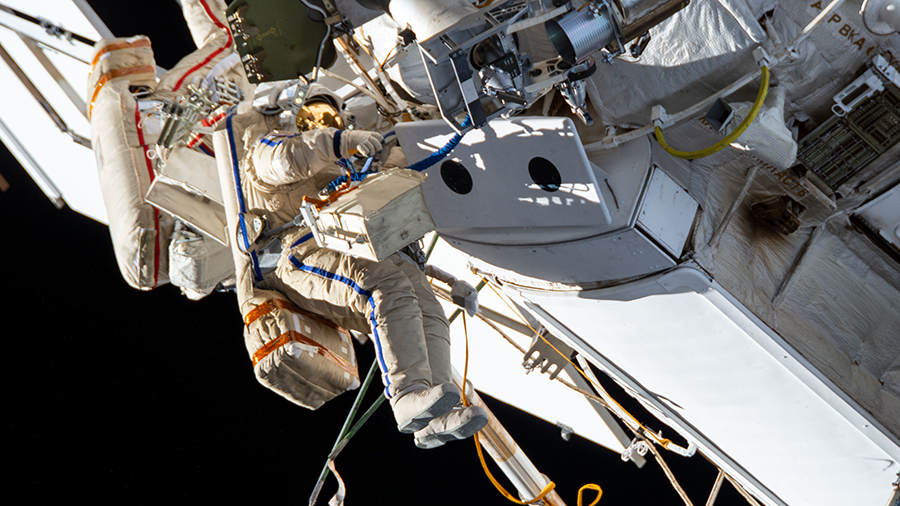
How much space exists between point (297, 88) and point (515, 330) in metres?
1.32

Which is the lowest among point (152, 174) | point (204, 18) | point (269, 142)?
point (269, 142)

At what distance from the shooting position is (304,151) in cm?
173

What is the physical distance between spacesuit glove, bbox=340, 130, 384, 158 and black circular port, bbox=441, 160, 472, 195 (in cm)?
19

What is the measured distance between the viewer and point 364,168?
1.71m

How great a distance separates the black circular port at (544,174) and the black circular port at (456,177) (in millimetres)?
200

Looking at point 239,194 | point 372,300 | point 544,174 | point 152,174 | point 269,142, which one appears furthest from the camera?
point 152,174

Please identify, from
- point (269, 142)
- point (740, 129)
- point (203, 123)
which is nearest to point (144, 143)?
point (203, 123)

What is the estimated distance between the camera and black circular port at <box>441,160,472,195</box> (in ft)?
5.65

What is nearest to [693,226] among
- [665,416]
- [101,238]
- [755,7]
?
[755,7]

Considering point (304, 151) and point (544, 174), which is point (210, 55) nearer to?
point (304, 151)

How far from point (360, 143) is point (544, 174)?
0.45 meters

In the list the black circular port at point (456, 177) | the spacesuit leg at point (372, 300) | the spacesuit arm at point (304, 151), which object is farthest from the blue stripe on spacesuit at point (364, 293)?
the black circular port at point (456, 177)

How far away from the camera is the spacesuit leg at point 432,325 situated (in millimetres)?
1711

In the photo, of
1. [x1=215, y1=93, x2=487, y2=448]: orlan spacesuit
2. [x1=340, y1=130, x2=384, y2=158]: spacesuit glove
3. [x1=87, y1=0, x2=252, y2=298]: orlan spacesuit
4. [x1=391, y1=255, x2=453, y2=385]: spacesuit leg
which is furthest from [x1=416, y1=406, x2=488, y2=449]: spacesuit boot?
[x1=87, y1=0, x2=252, y2=298]: orlan spacesuit
